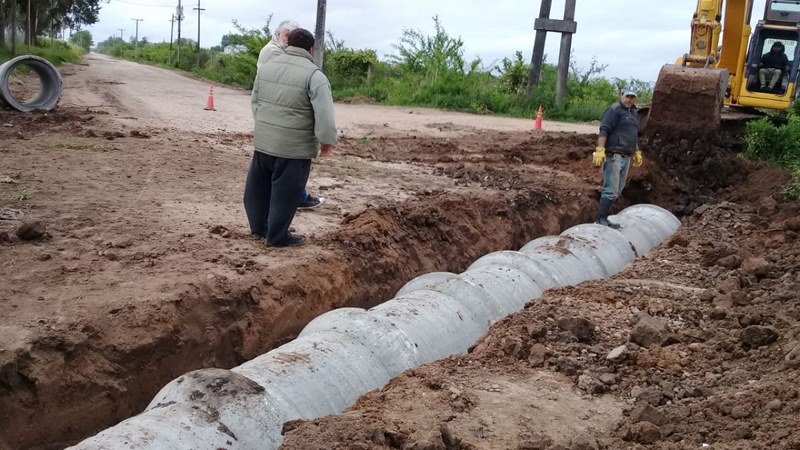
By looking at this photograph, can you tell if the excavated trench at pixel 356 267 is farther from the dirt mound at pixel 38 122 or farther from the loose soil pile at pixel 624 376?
the dirt mound at pixel 38 122

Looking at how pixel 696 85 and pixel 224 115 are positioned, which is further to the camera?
pixel 224 115

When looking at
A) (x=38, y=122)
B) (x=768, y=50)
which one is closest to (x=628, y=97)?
(x=768, y=50)

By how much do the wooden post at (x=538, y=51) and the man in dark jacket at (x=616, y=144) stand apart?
15.7m

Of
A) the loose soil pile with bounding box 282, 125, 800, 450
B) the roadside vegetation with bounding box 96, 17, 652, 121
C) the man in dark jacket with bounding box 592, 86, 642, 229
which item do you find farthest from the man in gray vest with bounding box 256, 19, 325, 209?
the roadside vegetation with bounding box 96, 17, 652, 121

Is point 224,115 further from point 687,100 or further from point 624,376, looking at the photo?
point 624,376

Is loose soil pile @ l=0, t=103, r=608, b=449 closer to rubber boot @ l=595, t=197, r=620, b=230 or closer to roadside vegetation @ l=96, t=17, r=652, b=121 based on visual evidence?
rubber boot @ l=595, t=197, r=620, b=230

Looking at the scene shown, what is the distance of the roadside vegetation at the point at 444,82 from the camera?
83.4 feet

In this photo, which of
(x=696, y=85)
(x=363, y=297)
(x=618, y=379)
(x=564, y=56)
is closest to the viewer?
(x=618, y=379)

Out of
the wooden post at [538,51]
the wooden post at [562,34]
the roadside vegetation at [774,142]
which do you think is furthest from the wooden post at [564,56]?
the roadside vegetation at [774,142]

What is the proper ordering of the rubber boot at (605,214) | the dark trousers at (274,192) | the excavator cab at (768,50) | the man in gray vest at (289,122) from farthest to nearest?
1. the excavator cab at (768,50)
2. the rubber boot at (605,214)
3. the dark trousers at (274,192)
4. the man in gray vest at (289,122)

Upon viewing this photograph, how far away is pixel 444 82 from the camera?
89.1 feet

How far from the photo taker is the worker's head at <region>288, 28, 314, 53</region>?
262 inches

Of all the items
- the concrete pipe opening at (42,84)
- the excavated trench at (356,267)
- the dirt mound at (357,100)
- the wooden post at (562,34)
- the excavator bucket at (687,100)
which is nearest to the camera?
the excavated trench at (356,267)

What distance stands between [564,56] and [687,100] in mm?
12736
